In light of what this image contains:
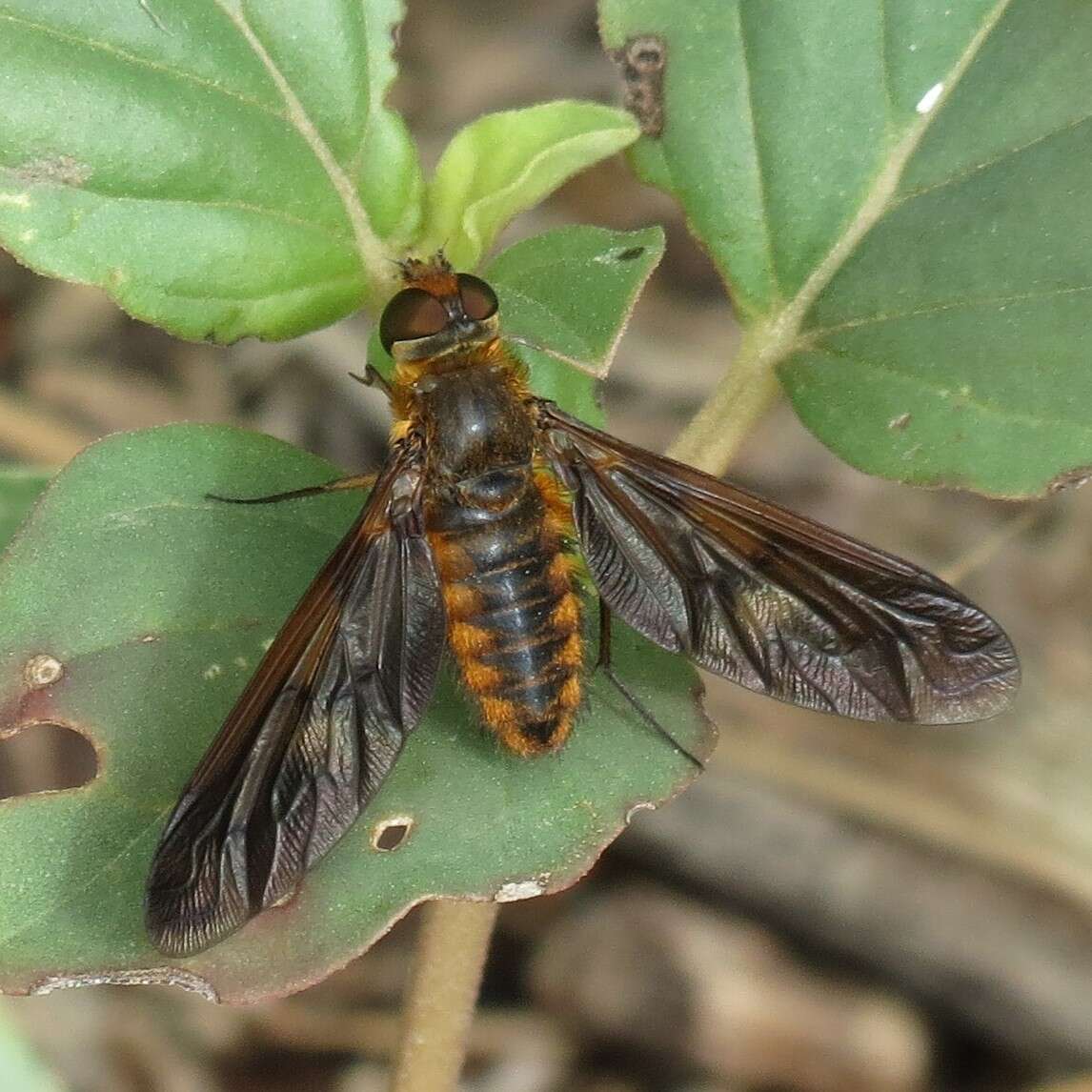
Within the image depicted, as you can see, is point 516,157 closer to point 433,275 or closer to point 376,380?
point 433,275

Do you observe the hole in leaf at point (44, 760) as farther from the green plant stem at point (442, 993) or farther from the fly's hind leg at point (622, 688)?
the fly's hind leg at point (622, 688)

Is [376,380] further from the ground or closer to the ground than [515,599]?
further from the ground

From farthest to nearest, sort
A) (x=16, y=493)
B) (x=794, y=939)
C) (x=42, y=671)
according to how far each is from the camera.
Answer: (x=794, y=939) < (x=16, y=493) < (x=42, y=671)

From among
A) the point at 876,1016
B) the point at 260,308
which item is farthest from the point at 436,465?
the point at 876,1016

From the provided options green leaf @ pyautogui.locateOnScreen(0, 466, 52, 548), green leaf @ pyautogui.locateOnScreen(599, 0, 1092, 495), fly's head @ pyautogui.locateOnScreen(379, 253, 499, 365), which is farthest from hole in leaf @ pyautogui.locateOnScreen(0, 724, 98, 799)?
green leaf @ pyautogui.locateOnScreen(599, 0, 1092, 495)

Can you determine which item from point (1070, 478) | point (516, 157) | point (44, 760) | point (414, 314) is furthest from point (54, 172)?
point (44, 760)

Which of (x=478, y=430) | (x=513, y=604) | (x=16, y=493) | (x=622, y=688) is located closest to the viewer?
(x=622, y=688)

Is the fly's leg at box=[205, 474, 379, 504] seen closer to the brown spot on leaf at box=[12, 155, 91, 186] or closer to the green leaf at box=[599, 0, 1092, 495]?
the brown spot on leaf at box=[12, 155, 91, 186]
